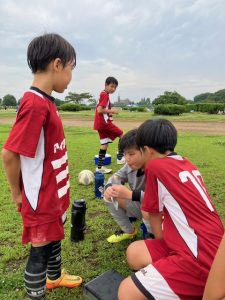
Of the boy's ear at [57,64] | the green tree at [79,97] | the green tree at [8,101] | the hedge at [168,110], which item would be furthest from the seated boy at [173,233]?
the green tree at [8,101]

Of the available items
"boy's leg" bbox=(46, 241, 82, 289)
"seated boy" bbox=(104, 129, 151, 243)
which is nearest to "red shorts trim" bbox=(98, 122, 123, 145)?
"seated boy" bbox=(104, 129, 151, 243)

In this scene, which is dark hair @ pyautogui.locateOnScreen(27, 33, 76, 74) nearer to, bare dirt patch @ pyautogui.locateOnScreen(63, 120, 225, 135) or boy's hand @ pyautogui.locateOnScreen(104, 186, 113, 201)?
boy's hand @ pyautogui.locateOnScreen(104, 186, 113, 201)

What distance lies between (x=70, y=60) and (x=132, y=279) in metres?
1.48

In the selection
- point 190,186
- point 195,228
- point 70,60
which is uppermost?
point 70,60

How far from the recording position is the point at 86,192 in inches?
198

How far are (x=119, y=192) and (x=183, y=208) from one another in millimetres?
1052

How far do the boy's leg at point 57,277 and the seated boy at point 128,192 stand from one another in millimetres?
779

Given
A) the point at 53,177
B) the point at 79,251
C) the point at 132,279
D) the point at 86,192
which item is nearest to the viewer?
the point at 132,279

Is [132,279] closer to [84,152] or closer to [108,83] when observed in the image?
[108,83]

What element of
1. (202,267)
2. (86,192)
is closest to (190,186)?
(202,267)

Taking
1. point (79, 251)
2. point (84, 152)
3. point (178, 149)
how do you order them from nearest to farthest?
1. point (79, 251)
2. point (84, 152)
3. point (178, 149)

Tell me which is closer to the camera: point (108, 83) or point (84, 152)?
point (108, 83)

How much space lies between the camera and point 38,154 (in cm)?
211

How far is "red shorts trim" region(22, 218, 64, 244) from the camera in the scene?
212 cm
